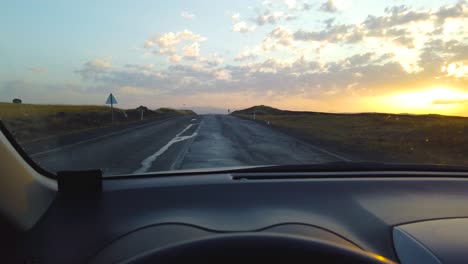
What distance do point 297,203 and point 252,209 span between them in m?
0.35

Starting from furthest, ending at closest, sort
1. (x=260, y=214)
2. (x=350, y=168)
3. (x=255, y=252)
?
(x=350, y=168) < (x=260, y=214) < (x=255, y=252)

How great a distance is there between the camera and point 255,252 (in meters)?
1.44

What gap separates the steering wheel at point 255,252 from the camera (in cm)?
139

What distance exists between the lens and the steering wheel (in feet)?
4.57

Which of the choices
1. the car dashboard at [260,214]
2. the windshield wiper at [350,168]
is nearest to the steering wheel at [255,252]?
the car dashboard at [260,214]

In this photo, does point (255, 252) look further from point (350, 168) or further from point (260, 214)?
point (350, 168)

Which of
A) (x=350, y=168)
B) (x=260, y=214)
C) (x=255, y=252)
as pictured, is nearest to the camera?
(x=255, y=252)

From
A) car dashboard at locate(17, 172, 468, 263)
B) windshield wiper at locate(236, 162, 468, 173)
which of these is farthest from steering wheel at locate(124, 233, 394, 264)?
windshield wiper at locate(236, 162, 468, 173)

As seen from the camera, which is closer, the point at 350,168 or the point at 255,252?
the point at 255,252

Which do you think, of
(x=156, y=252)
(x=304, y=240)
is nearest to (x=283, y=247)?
(x=304, y=240)

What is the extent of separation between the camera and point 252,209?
303 centimetres

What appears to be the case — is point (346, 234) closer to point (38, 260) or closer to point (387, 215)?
point (387, 215)

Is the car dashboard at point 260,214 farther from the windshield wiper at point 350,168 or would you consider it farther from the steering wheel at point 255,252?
the steering wheel at point 255,252

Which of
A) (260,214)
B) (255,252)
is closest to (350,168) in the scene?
(260,214)
